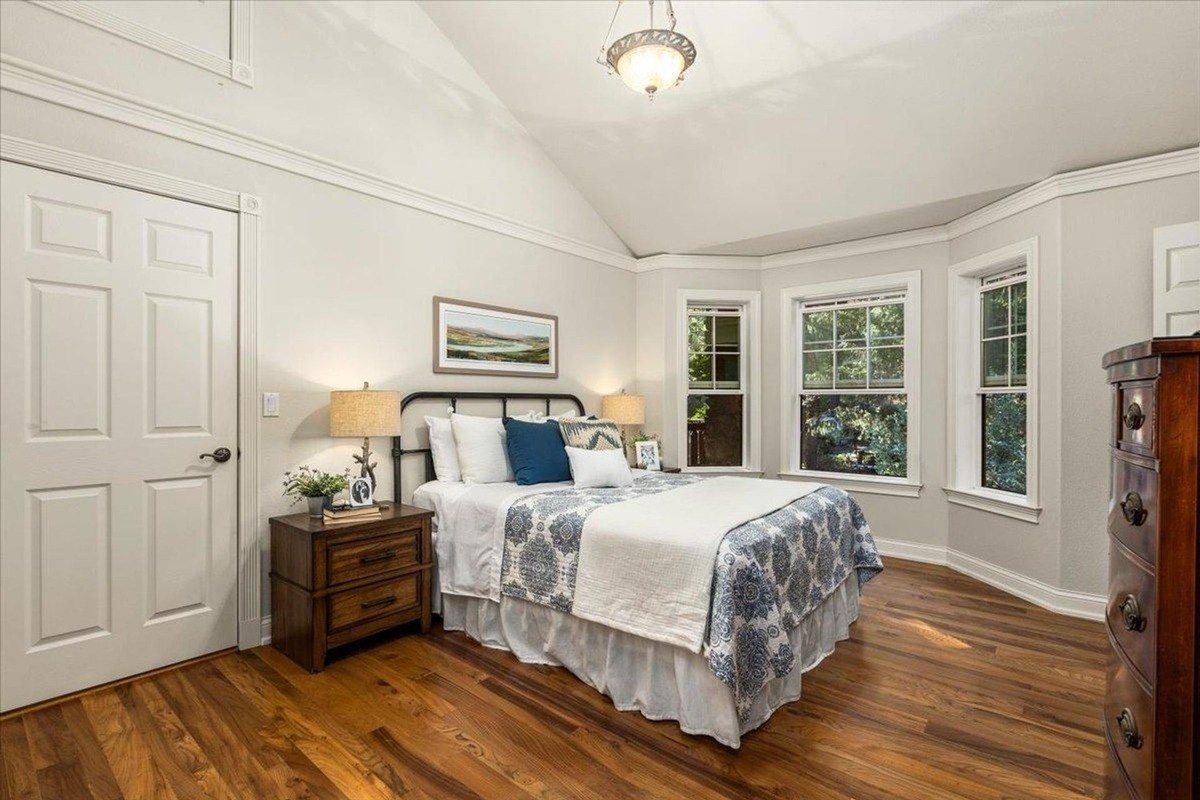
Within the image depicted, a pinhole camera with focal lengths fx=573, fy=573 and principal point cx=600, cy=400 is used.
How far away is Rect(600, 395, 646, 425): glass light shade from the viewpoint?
15.6 feet

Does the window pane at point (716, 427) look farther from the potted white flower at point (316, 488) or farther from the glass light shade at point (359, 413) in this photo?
the potted white flower at point (316, 488)

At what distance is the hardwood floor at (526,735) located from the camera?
6.05ft

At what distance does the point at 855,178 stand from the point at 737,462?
257 cm

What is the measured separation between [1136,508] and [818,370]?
163 inches

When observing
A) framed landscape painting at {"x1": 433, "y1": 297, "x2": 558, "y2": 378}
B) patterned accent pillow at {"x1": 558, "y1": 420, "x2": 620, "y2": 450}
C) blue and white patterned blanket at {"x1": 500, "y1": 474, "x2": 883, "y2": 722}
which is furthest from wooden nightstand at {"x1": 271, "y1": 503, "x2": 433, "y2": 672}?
framed landscape painting at {"x1": 433, "y1": 297, "x2": 558, "y2": 378}

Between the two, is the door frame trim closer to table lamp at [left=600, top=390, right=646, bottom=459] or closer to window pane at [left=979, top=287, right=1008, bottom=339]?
table lamp at [left=600, top=390, right=646, bottom=459]

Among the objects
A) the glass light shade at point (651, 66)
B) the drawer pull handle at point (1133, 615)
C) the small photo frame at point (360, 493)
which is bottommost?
the small photo frame at point (360, 493)

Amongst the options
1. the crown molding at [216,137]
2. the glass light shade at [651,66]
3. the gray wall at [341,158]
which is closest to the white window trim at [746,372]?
the gray wall at [341,158]

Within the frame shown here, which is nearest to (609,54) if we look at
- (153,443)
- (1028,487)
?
(153,443)

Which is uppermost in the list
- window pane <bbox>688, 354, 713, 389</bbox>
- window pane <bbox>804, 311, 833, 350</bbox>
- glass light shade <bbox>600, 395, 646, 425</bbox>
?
window pane <bbox>804, 311, 833, 350</bbox>

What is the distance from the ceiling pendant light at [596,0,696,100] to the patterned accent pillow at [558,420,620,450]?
6.31 ft

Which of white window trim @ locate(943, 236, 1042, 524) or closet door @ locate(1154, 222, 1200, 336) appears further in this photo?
white window trim @ locate(943, 236, 1042, 524)

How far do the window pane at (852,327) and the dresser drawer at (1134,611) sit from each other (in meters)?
3.85

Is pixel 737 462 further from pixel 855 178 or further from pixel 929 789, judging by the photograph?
pixel 929 789
